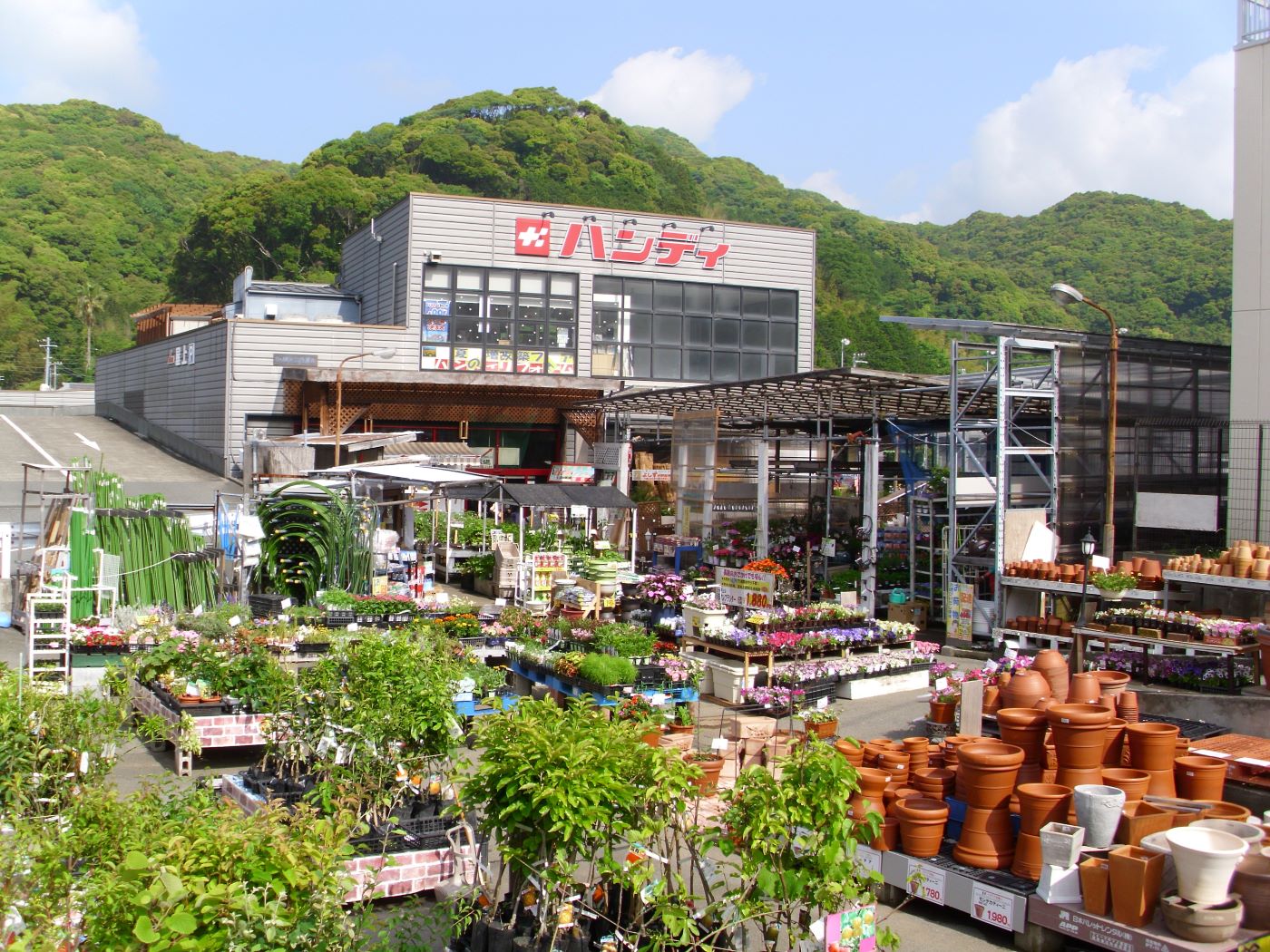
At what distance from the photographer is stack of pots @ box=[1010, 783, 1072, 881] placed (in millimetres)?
6980

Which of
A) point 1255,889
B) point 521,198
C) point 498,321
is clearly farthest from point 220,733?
point 521,198

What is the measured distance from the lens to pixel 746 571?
52.0 ft

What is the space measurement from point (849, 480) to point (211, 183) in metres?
67.6

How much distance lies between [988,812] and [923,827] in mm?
422

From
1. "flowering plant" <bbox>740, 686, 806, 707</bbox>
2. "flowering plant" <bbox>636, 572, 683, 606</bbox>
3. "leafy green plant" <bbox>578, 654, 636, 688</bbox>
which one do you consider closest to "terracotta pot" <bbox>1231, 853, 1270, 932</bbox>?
"flowering plant" <bbox>740, 686, 806, 707</bbox>

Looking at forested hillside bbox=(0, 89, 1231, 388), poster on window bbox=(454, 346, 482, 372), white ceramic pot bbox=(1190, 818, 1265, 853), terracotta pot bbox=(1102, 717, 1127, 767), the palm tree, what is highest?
forested hillside bbox=(0, 89, 1231, 388)

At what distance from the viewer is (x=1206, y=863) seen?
582 centimetres

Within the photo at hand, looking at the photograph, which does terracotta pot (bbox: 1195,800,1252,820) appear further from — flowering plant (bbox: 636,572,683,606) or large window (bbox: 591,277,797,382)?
large window (bbox: 591,277,797,382)

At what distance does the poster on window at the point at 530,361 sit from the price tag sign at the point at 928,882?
91.8 ft

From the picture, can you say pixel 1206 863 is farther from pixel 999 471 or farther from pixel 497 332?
pixel 497 332

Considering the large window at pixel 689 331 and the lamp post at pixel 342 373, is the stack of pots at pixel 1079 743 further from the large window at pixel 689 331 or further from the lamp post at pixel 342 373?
the large window at pixel 689 331

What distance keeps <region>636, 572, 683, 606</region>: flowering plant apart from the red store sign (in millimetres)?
18992

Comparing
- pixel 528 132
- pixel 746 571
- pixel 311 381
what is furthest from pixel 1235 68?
pixel 528 132

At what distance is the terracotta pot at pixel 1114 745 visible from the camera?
760cm
